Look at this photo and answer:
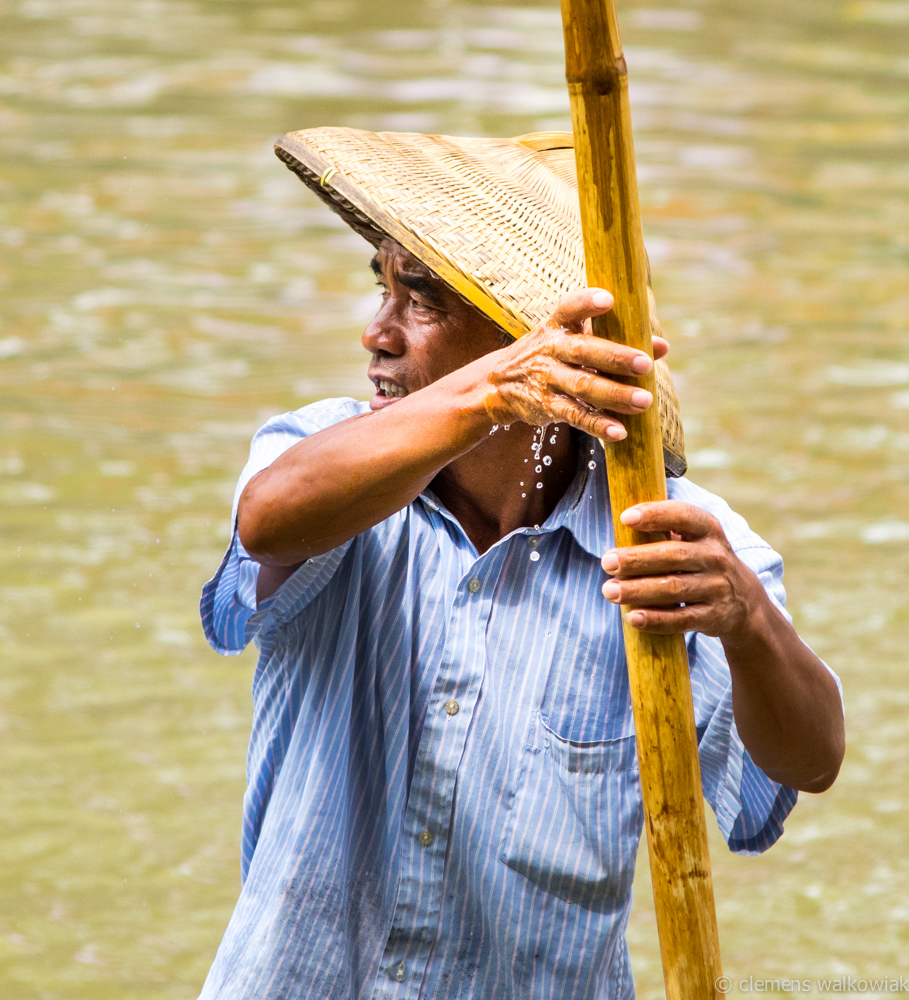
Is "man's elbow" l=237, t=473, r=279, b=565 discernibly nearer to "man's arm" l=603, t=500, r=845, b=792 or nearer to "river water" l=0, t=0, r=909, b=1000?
"man's arm" l=603, t=500, r=845, b=792

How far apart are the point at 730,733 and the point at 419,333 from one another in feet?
2.23

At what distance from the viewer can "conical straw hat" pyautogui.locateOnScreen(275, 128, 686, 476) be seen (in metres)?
1.71

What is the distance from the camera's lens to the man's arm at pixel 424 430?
4.79 ft

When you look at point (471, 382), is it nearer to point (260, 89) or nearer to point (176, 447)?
point (176, 447)

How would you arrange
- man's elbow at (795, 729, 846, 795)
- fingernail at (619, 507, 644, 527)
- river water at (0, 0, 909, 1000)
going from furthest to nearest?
river water at (0, 0, 909, 1000), man's elbow at (795, 729, 846, 795), fingernail at (619, 507, 644, 527)

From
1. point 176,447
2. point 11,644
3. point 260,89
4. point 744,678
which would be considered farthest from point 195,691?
point 260,89

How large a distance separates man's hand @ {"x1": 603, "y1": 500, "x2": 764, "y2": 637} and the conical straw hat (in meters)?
0.30

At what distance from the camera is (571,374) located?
4.81ft

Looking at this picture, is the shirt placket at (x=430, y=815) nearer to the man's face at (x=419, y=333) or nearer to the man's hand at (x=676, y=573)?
the man's face at (x=419, y=333)

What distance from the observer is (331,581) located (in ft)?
6.23

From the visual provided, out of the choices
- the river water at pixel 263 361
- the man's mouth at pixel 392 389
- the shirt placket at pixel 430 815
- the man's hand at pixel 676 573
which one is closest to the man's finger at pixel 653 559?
the man's hand at pixel 676 573

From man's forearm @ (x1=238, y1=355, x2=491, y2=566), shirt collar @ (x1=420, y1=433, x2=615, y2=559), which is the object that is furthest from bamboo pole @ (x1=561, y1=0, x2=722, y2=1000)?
shirt collar @ (x1=420, y1=433, x2=615, y2=559)

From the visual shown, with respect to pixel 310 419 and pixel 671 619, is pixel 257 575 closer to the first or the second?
pixel 310 419

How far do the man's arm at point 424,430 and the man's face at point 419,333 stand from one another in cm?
24
